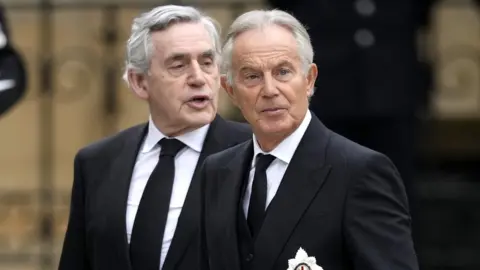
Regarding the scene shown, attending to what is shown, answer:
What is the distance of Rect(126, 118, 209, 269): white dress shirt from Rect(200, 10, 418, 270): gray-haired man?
482 millimetres

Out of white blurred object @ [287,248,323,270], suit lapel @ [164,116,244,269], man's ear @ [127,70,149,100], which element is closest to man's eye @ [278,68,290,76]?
white blurred object @ [287,248,323,270]

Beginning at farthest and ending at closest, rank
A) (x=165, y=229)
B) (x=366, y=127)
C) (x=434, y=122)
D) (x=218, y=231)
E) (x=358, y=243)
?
(x=434, y=122)
(x=366, y=127)
(x=165, y=229)
(x=218, y=231)
(x=358, y=243)

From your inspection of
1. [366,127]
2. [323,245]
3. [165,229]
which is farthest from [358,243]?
[366,127]

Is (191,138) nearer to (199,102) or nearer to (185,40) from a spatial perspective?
(199,102)

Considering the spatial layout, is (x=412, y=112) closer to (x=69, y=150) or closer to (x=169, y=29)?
(x=169, y=29)

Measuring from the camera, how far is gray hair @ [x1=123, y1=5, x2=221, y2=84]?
14.0 feet

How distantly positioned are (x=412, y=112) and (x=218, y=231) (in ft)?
9.30

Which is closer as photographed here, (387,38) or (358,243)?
(358,243)

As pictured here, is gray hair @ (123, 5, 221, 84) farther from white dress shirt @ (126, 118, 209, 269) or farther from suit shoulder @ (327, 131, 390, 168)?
suit shoulder @ (327, 131, 390, 168)

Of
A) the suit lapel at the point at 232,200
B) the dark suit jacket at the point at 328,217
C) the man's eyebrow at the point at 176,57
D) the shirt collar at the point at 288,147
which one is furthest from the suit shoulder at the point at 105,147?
the shirt collar at the point at 288,147

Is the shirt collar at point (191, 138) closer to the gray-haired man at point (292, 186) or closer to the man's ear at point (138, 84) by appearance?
the man's ear at point (138, 84)

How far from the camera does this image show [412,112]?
6.40 meters

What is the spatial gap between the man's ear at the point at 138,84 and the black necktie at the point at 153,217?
202 mm

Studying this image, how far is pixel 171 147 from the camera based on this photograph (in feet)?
14.2
